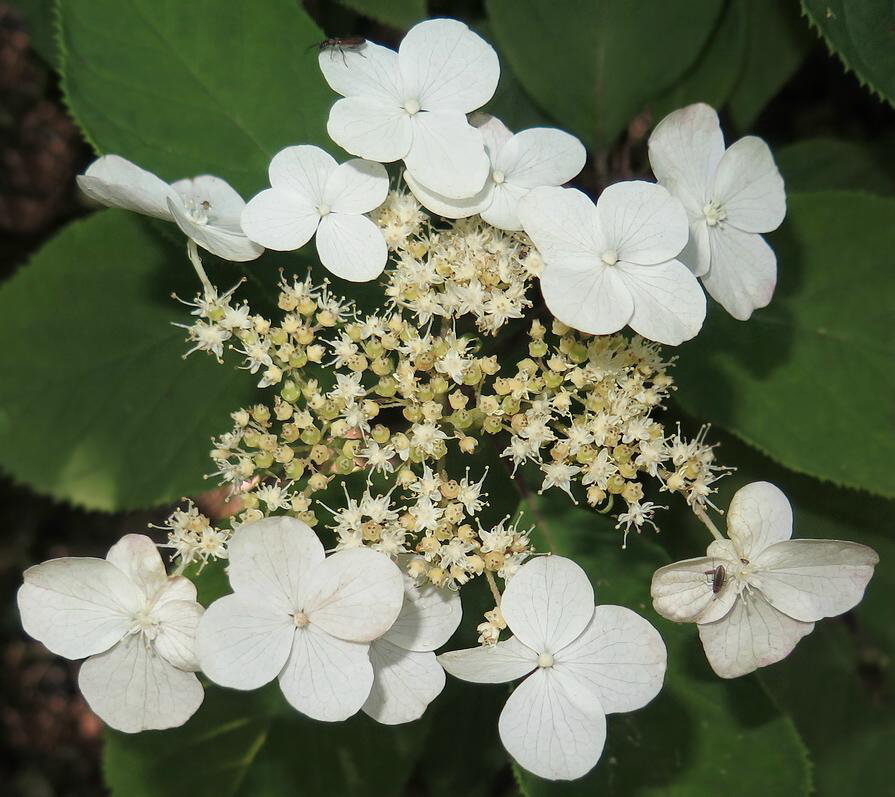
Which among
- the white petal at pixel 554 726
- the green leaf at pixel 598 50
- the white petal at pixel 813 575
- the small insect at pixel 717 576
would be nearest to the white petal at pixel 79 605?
the white petal at pixel 554 726

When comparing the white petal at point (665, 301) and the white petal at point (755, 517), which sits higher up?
the white petal at point (665, 301)

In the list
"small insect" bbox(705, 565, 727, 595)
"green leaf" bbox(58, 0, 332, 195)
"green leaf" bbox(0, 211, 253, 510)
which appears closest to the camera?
"small insect" bbox(705, 565, 727, 595)

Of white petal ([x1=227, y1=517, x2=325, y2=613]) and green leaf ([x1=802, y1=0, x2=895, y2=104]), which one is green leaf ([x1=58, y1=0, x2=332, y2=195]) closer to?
white petal ([x1=227, y1=517, x2=325, y2=613])

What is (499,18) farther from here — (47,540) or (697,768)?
(47,540)

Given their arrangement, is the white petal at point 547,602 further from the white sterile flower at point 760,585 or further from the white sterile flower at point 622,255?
the white sterile flower at point 622,255

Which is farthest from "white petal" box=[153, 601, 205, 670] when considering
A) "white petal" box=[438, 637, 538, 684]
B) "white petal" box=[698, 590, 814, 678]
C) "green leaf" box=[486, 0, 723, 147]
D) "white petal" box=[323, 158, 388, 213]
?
"green leaf" box=[486, 0, 723, 147]

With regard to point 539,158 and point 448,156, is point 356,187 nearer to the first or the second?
point 448,156
